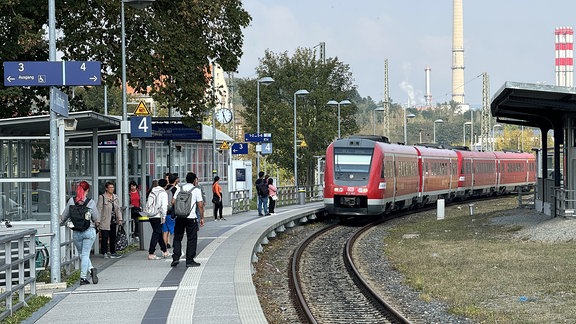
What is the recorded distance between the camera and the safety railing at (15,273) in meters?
12.2

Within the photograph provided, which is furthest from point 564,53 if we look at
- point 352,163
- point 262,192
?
point 352,163

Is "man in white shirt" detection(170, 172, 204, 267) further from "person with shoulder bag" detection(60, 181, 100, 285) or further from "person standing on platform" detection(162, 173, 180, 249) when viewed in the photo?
"person standing on platform" detection(162, 173, 180, 249)

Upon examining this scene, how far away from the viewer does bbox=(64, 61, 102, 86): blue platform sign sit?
15.1 meters

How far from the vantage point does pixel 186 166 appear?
132 ft

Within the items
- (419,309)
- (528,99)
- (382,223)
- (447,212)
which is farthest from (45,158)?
(447,212)

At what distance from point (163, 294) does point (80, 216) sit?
2231mm

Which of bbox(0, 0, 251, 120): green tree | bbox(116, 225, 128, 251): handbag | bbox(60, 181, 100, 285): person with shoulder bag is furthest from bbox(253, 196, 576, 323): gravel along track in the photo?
bbox(0, 0, 251, 120): green tree

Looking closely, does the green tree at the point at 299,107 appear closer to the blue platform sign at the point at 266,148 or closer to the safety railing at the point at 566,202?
the blue platform sign at the point at 266,148

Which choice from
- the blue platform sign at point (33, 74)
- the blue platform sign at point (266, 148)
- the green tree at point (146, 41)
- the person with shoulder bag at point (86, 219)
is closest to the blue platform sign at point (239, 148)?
the blue platform sign at point (266, 148)

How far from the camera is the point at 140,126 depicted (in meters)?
23.5

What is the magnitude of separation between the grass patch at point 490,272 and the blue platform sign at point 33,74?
21.9ft

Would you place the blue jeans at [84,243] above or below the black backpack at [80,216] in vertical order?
below

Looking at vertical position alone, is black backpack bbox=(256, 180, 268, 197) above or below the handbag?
above

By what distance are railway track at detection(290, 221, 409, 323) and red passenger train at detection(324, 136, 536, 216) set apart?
6.82 m
